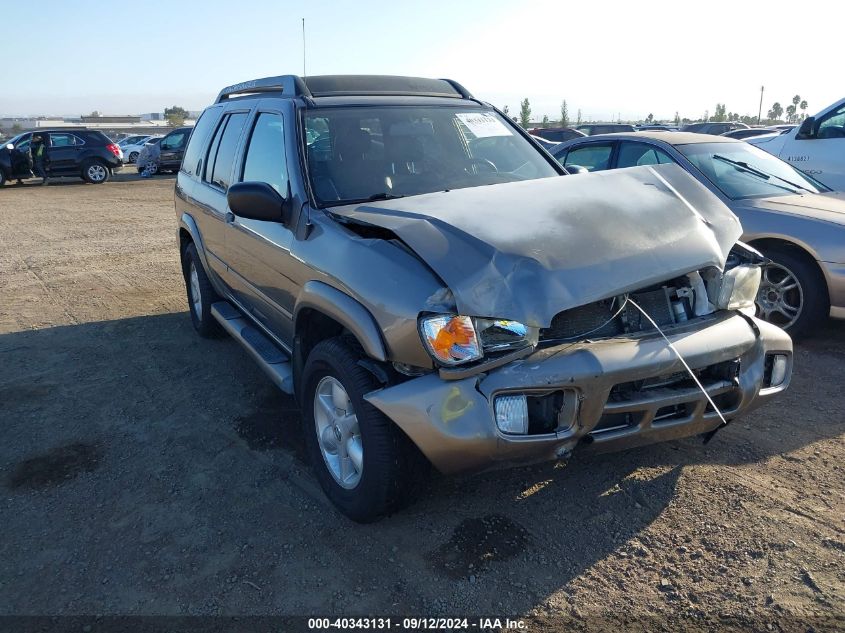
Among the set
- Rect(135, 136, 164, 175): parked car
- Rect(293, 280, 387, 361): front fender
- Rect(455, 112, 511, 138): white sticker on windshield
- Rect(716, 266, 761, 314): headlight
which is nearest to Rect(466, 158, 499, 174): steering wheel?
Rect(455, 112, 511, 138): white sticker on windshield

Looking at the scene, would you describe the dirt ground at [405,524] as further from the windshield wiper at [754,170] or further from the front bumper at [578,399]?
the windshield wiper at [754,170]

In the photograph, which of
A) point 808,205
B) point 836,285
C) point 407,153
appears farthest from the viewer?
point 808,205

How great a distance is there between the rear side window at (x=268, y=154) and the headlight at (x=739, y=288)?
2.28 meters

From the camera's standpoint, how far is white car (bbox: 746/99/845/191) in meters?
7.51

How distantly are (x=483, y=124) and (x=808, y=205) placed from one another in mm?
2881

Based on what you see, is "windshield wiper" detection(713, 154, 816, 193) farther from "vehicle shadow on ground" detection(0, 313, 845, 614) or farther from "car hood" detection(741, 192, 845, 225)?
"vehicle shadow on ground" detection(0, 313, 845, 614)

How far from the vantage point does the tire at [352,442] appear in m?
2.80

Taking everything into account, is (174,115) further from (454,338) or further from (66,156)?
(454,338)

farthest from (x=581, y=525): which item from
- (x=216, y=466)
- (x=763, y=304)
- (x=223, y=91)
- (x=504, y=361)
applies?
(x=223, y=91)

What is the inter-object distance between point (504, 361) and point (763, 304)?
12.2ft

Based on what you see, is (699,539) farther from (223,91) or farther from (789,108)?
(789,108)

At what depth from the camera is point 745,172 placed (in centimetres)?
592

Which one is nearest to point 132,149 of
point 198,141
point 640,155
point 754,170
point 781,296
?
point 198,141

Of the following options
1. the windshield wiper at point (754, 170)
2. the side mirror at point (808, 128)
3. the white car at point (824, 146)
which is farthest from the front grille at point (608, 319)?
the side mirror at point (808, 128)
